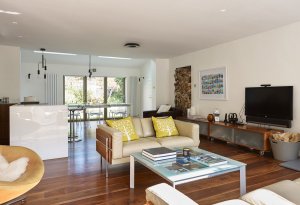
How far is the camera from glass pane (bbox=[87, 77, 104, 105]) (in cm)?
974

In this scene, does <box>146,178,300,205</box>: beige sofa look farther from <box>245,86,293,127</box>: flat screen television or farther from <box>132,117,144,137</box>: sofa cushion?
<box>245,86,293,127</box>: flat screen television

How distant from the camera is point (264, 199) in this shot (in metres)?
1.31

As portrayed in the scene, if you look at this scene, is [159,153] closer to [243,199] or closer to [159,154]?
[159,154]

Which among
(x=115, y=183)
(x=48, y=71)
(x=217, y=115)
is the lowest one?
(x=115, y=183)

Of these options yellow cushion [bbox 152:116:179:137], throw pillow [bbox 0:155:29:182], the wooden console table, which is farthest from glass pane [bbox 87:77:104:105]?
throw pillow [bbox 0:155:29:182]

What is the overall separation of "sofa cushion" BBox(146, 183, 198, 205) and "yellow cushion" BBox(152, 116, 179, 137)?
2370 millimetres

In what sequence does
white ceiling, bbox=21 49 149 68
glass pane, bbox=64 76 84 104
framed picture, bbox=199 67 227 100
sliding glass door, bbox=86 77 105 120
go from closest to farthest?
framed picture, bbox=199 67 227 100, white ceiling, bbox=21 49 149 68, glass pane, bbox=64 76 84 104, sliding glass door, bbox=86 77 105 120

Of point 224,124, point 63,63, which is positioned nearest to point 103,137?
point 224,124

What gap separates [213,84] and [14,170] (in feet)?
16.4

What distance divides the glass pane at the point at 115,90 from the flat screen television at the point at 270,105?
22.1ft

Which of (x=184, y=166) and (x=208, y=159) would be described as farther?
(x=208, y=159)

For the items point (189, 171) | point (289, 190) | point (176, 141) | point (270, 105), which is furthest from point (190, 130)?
point (289, 190)

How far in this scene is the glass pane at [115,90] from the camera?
33.5 ft

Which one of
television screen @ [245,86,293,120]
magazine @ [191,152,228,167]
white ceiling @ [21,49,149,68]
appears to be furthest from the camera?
white ceiling @ [21,49,149,68]
